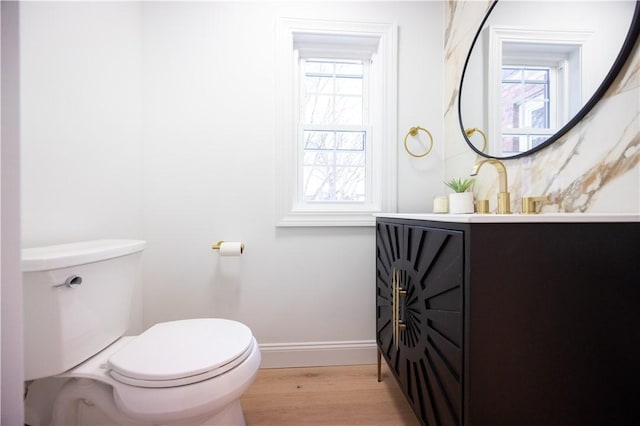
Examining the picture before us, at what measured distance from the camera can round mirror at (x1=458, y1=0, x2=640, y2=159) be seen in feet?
2.48

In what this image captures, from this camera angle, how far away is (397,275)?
103 centimetres

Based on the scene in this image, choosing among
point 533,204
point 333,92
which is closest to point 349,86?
point 333,92

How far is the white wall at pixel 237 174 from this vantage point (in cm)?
143

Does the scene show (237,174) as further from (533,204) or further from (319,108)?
(533,204)

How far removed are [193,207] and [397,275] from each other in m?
1.12

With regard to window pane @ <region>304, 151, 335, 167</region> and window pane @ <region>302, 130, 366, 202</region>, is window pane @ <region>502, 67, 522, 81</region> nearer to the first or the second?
window pane @ <region>302, 130, 366, 202</region>

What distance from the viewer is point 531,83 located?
0.96 m

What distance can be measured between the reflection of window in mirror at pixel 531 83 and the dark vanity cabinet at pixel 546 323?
0.47m

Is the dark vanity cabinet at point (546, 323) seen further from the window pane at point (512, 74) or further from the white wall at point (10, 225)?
the white wall at point (10, 225)

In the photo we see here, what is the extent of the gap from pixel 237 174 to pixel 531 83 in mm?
1354

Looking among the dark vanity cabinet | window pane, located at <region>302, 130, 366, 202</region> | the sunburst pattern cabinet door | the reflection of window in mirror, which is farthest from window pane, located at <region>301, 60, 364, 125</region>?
the dark vanity cabinet

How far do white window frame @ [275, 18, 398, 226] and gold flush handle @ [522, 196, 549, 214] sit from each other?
67 cm

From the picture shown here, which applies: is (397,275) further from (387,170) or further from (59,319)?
(59,319)

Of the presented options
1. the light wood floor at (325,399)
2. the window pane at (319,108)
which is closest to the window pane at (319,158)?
the window pane at (319,108)
